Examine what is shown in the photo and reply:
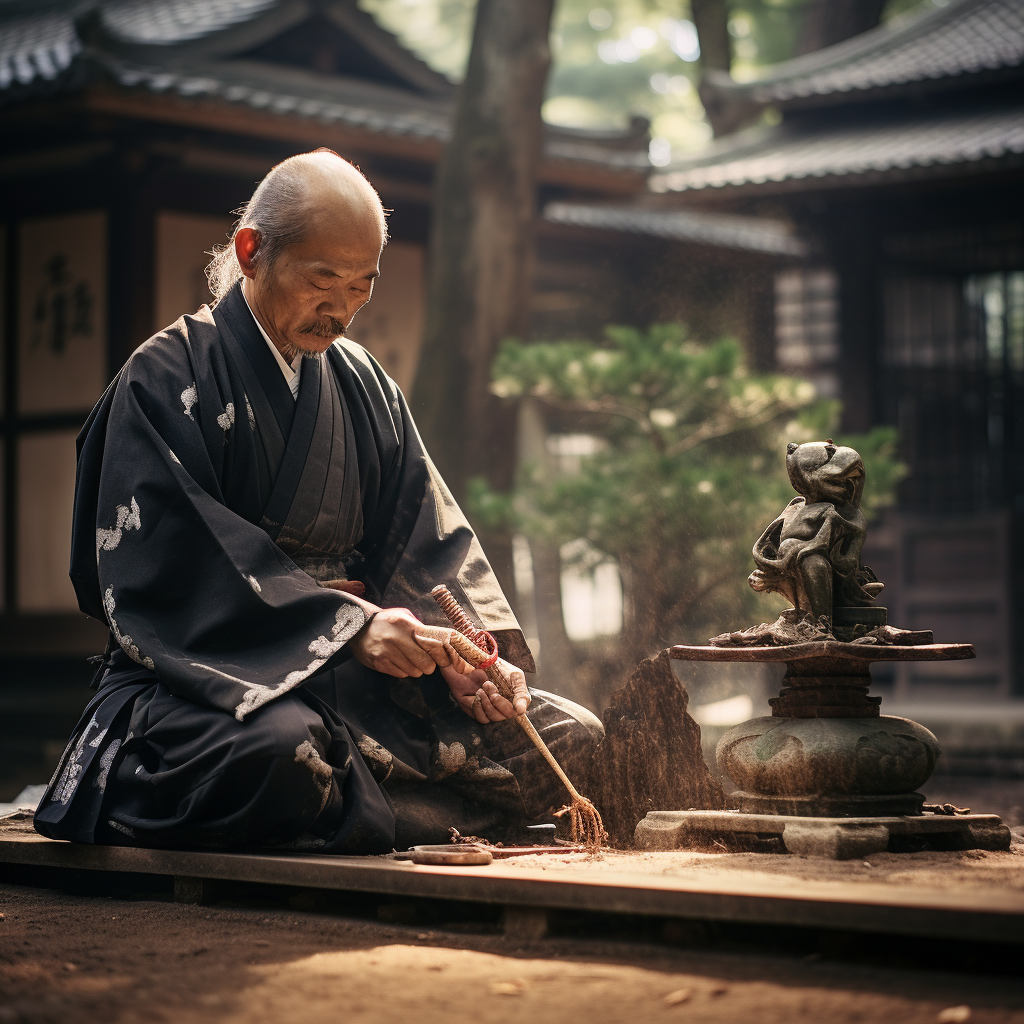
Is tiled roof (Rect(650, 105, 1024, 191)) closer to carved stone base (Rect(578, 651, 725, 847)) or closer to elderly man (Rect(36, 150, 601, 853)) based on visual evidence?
carved stone base (Rect(578, 651, 725, 847))

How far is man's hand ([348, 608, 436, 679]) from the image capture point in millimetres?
3426

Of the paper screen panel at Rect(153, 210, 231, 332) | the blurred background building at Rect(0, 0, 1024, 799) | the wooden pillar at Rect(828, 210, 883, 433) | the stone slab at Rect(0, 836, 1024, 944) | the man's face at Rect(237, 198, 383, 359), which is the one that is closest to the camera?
the stone slab at Rect(0, 836, 1024, 944)

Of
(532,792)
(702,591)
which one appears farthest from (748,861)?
(702,591)

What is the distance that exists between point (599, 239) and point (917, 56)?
298 cm

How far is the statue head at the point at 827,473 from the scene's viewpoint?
11.8 feet

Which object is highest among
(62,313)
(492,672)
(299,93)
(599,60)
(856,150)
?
(599,60)

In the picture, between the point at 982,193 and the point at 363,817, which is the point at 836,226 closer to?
the point at 982,193

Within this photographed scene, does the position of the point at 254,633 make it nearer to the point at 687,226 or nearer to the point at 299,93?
the point at 299,93

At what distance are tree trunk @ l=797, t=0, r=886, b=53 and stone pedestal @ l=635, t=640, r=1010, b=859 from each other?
13.9 meters

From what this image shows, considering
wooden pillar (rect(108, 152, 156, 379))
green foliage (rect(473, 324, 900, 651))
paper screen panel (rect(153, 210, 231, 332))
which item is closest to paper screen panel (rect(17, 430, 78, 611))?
wooden pillar (rect(108, 152, 156, 379))

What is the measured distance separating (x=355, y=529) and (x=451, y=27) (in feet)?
75.6

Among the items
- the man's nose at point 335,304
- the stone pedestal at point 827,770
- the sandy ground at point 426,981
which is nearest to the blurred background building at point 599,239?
the man's nose at point 335,304

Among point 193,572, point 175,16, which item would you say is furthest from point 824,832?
point 175,16

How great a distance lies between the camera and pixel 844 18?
628 inches
